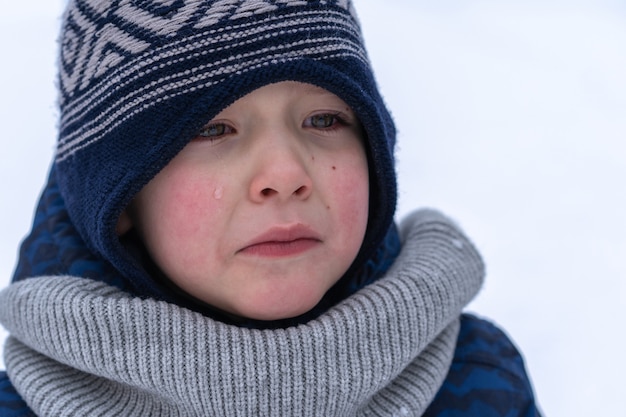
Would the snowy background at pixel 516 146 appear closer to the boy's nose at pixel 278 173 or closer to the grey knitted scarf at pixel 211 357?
the grey knitted scarf at pixel 211 357

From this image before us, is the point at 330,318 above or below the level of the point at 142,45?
below

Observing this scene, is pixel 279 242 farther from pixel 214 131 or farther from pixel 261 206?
pixel 214 131

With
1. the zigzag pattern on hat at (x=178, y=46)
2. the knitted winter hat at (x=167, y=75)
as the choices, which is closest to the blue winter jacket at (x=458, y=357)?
the knitted winter hat at (x=167, y=75)

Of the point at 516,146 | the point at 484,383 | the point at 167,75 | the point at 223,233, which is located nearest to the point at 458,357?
the point at 484,383

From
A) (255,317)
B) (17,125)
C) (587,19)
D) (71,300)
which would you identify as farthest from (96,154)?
(587,19)

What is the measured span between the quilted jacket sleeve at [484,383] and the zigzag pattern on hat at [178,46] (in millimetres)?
501

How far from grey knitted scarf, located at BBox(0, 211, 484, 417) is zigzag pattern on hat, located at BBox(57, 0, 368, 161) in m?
0.24

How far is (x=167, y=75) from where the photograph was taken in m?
0.98

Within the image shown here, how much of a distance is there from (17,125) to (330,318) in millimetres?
1228

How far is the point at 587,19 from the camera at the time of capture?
248cm

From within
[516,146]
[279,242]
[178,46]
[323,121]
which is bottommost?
[516,146]

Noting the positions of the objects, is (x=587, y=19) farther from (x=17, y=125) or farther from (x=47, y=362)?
(x=47, y=362)

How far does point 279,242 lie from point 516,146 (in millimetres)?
1269

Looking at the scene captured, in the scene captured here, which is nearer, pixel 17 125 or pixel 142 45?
pixel 142 45
